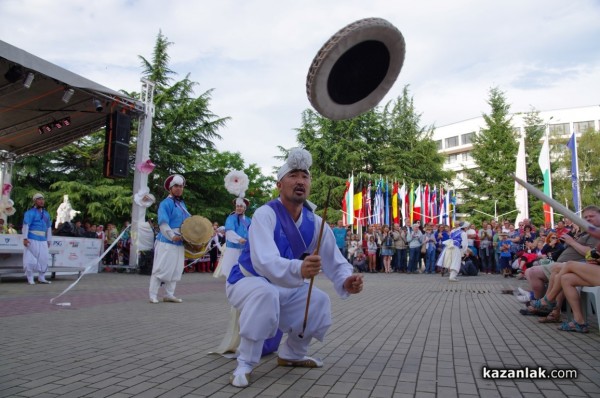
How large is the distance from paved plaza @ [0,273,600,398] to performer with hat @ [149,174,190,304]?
27.8 inches

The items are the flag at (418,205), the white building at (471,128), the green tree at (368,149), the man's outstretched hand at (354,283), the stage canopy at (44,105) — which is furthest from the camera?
the white building at (471,128)

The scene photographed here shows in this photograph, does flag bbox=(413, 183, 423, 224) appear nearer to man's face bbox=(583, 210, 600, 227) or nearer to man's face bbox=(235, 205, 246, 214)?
man's face bbox=(235, 205, 246, 214)

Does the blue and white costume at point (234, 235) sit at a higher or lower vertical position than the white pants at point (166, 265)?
higher

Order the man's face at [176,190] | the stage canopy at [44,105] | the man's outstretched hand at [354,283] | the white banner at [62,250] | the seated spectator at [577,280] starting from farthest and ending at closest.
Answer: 1. the white banner at [62,250]
2. the stage canopy at [44,105]
3. the man's face at [176,190]
4. the seated spectator at [577,280]
5. the man's outstretched hand at [354,283]

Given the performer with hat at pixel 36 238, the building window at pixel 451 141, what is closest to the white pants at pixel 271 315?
the performer with hat at pixel 36 238

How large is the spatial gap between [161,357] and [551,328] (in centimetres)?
464

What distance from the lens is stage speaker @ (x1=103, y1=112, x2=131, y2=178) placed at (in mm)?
15484

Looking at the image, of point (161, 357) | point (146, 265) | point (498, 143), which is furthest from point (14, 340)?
point (498, 143)

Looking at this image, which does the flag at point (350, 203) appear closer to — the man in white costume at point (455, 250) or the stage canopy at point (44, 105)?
the man in white costume at point (455, 250)

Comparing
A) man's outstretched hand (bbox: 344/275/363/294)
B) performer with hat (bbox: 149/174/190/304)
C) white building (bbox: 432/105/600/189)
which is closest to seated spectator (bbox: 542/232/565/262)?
man's outstretched hand (bbox: 344/275/363/294)

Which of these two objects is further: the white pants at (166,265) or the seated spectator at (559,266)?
the white pants at (166,265)

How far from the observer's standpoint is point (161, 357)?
4281mm

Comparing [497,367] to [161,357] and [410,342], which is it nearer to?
[410,342]

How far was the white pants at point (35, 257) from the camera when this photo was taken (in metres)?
12.0
